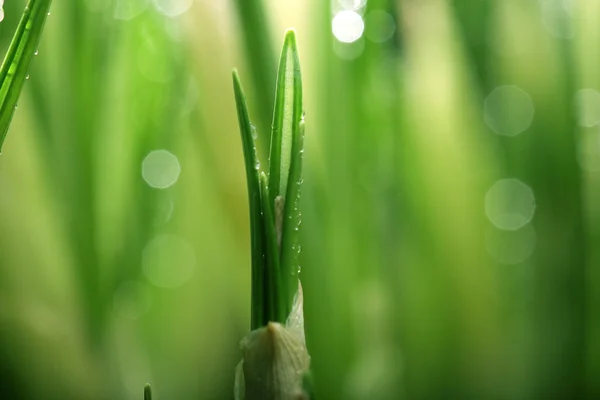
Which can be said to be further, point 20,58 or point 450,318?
point 450,318

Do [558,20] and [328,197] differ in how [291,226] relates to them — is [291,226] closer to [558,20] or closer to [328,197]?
[328,197]

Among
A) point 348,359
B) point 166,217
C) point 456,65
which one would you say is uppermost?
point 456,65

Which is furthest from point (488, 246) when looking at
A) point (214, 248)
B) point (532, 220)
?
point (214, 248)

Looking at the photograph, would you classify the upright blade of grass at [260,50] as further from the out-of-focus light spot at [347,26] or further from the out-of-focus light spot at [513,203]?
the out-of-focus light spot at [513,203]

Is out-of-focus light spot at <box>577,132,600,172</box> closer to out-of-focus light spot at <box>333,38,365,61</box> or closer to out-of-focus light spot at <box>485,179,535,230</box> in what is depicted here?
out-of-focus light spot at <box>485,179,535,230</box>

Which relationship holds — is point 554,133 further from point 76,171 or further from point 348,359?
point 76,171

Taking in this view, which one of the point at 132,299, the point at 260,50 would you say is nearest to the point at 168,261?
the point at 132,299

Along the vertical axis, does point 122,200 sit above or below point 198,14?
below
